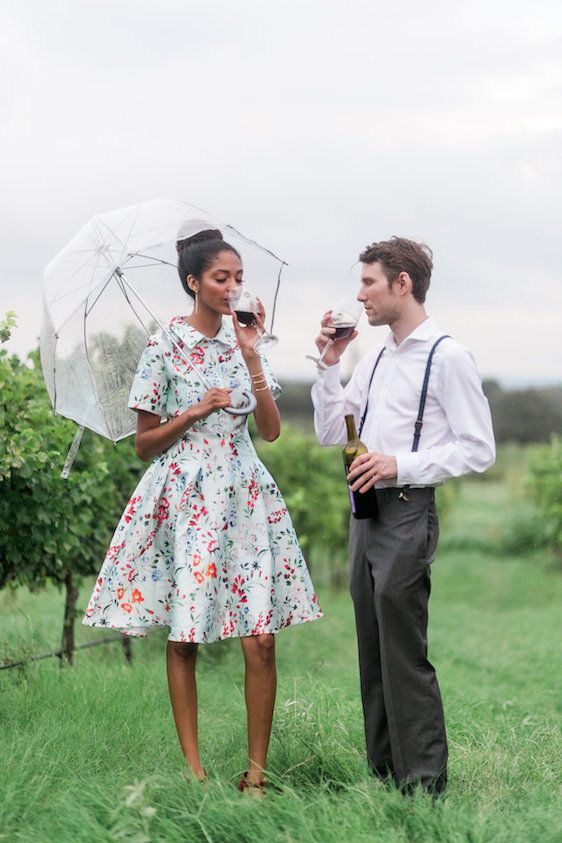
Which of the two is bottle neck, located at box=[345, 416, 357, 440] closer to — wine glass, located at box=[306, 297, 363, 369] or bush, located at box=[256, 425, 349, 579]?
wine glass, located at box=[306, 297, 363, 369]

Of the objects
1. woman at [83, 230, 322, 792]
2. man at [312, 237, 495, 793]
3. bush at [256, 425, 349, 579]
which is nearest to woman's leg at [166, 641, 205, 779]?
woman at [83, 230, 322, 792]

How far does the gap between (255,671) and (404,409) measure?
1.18 meters

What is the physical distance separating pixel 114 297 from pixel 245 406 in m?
0.86

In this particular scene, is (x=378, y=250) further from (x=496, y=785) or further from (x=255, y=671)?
(x=496, y=785)

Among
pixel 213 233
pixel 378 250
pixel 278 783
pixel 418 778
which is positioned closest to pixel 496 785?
pixel 418 778

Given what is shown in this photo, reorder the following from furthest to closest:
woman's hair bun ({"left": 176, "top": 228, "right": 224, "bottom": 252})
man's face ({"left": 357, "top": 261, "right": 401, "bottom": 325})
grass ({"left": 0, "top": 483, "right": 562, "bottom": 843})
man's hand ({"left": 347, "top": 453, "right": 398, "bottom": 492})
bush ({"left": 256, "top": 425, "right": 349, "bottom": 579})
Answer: bush ({"left": 256, "top": 425, "right": 349, "bottom": 579}), woman's hair bun ({"left": 176, "top": 228, "right": 224, "bottom": 252}), man's face ({"left": 357, "top": 261, "right": 401, "bottom": 325}), man's hand ({"left": 347, "top": 453, "right": 398, "bottom": 492}), grass ({"left": 0, "top": 483, "right": 562, "bottom": 843})

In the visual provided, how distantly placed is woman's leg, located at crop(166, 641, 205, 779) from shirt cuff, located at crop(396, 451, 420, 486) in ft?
3.60

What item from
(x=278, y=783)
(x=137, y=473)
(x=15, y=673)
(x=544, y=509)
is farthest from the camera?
(x=544, y=509)

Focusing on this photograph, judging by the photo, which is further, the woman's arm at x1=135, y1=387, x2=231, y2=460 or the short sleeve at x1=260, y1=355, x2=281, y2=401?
the short sleeve at x1=260, y1=355, x2=281, y2=401

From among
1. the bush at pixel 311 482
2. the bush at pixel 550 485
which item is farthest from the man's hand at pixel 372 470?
the bush at pixel 550 485

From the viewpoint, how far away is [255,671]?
447cm

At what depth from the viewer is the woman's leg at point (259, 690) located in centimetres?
446

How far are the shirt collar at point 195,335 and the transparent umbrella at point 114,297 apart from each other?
0.12ft

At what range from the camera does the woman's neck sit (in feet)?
15.3
